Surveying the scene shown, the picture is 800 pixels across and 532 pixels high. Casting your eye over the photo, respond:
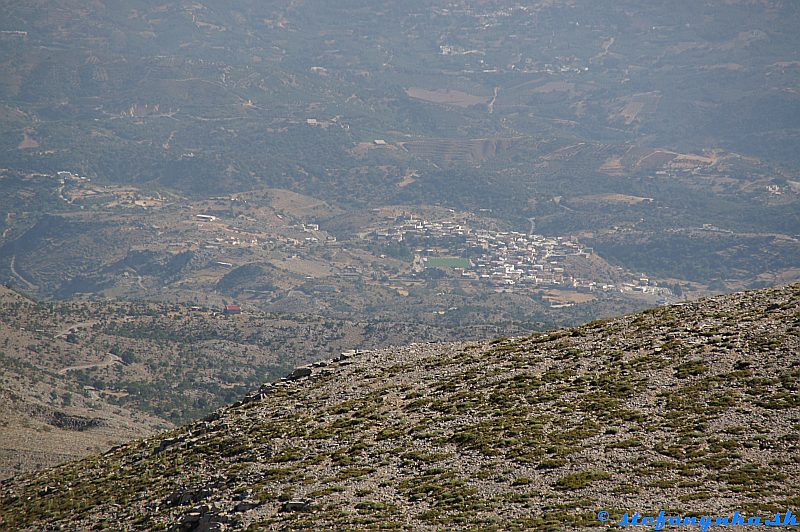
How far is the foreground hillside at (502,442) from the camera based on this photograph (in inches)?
1157

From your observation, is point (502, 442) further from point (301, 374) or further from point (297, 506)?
point (301, 374)

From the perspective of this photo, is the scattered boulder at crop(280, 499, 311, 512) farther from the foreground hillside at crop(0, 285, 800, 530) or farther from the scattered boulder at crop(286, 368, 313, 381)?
the scattered boulder at crop(286, 368, 313, 381)

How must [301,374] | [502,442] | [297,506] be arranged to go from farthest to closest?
[301,374]
[502,442]
[297,506]

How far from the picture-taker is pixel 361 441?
3756 centimetres

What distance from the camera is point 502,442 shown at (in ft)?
112

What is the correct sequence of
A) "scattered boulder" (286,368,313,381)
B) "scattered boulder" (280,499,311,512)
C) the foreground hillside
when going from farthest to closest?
"scattered boulder" (286,368,313,381), "scattered boulder" (280,499,311,512), the foreground hillside

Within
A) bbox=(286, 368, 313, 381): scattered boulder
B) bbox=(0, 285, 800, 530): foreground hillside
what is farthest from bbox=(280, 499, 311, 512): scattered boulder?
bbox=(286, 368, 313, 381): scattered boulder

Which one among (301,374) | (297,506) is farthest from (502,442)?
(301,374)

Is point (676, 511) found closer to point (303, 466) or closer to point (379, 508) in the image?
point (379, 508)

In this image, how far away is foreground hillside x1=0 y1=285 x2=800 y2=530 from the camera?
29.4 metres

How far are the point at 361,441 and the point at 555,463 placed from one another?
29.7 feet

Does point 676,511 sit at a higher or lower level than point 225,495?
higher

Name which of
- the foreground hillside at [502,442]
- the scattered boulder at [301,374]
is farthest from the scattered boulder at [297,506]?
the scattered boulder at [301,374]

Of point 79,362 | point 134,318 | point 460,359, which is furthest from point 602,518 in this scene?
point 134,318
